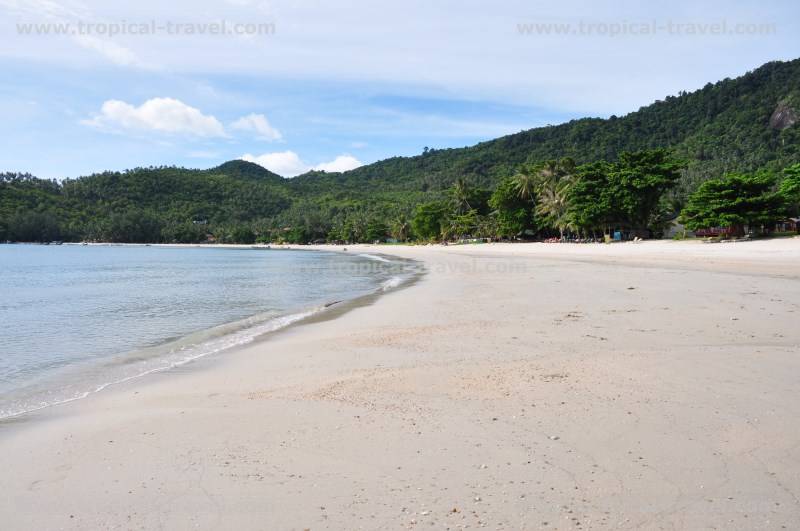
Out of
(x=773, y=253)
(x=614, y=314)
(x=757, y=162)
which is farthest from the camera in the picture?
(x=757, y=162)

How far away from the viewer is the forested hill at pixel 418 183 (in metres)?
101

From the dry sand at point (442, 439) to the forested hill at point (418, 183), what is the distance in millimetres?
74341

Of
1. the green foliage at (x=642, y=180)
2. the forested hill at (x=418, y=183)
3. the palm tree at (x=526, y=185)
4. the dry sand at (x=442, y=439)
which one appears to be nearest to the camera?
the dry sand at (x=442, y=439)

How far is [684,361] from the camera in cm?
667

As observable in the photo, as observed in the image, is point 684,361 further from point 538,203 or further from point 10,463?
point 538,203

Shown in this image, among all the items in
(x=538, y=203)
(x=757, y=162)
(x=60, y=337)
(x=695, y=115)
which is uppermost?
(x=695, y=115)

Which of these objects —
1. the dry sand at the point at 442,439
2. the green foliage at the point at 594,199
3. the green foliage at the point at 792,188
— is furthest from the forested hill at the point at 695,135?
the dry sand at the point at 442,439

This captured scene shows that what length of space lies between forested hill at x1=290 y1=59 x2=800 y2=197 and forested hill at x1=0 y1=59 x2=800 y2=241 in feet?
1.04

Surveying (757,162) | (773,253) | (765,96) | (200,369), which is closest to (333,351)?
(200,369)

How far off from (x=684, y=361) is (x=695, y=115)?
14201cm

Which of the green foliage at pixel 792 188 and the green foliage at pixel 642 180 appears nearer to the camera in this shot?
the green foliage at pixel 792 188

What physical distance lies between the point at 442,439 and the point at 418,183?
17891 cm

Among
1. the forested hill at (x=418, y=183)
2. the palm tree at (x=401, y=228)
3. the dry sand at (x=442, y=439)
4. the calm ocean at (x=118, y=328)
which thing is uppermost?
the forested hill at (x=418, y=183)

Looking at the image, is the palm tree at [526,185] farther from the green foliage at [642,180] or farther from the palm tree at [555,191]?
the green foliage at [642,180]
